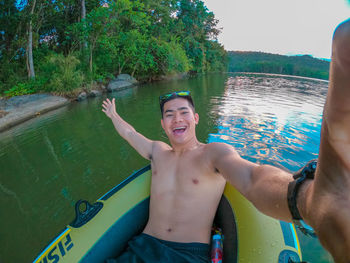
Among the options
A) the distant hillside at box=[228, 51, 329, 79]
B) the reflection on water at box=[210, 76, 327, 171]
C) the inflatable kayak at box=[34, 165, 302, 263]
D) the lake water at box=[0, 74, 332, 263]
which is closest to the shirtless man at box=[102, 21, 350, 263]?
the inflatable kayak at box=[34, 165, 302, 263]

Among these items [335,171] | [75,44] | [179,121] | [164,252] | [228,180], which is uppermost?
[75,44]

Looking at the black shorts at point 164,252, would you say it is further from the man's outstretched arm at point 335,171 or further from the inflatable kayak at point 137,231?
the man's outstretched arm at point 335,171

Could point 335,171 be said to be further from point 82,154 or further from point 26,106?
point 26,106

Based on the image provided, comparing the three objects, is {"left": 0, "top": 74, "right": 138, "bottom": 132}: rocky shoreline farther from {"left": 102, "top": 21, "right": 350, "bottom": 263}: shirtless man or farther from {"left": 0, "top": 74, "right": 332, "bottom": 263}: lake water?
{"left": 102, "top": 21, "right": 350, "bottom": 263}: shirtless man

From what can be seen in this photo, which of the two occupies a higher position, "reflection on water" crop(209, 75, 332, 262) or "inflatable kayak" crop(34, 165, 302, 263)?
"inflatable kayak" crop(34, 165, 302, 263)

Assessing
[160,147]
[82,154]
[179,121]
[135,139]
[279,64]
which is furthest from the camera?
[279,64]

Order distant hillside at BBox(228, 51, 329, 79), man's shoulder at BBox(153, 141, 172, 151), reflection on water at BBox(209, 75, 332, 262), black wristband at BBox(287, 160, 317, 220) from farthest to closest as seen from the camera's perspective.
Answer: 1. distant hillside at BBox(228, 51, 329, 79)
2. reflection on water at BBox(209, 75, 332, 262)
3. man's shoulder at BBox(153, 141, 172, 151)
4. black wristband at BBox(287, 160, 317, 220)

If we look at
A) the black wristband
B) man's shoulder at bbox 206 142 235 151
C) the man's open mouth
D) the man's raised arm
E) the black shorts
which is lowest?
the black shorts

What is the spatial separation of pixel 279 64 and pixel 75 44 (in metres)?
48.0

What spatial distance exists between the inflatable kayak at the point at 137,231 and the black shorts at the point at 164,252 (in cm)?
23

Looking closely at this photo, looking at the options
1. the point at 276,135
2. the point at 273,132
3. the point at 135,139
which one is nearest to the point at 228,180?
the point at 135,139

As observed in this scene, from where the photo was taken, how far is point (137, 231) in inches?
73.5

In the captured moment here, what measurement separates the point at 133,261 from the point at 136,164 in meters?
2.41

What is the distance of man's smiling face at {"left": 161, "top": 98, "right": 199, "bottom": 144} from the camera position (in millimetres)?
1739
